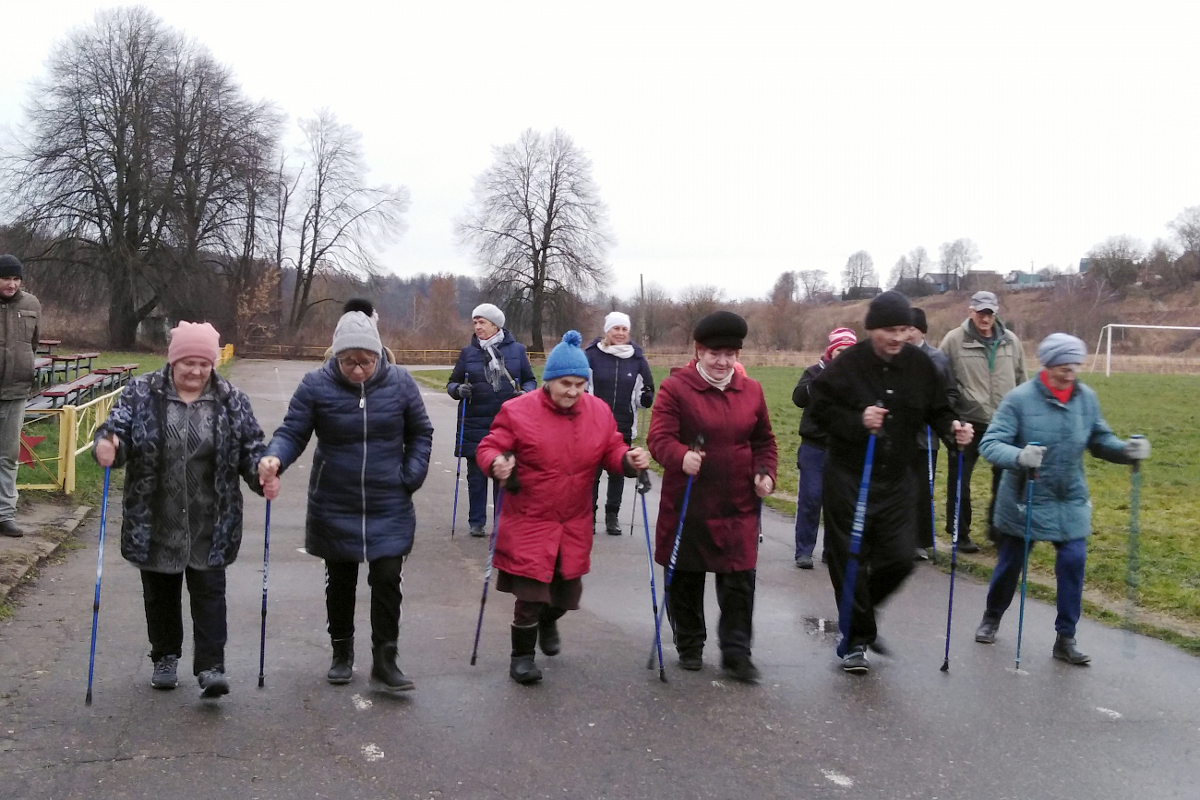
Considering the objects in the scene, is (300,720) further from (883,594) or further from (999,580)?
(999,580)

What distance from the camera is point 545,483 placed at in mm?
5543

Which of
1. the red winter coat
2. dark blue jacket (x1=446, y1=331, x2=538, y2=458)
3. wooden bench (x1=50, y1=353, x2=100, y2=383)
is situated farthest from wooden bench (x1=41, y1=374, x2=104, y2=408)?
the red winter coat

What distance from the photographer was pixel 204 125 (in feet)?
174

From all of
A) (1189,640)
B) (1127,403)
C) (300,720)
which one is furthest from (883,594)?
(1127,403)

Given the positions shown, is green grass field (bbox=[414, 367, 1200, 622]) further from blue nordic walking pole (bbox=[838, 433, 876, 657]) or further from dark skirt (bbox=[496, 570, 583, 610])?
dark skirt (bbox=[496, 570, 583, 610])

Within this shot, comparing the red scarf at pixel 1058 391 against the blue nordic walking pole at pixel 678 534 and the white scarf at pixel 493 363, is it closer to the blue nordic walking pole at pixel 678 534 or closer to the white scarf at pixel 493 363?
the blue nordic walking pole at pixel 678 534

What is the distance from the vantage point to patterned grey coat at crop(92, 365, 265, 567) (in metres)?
5.07

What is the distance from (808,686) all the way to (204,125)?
53460mm

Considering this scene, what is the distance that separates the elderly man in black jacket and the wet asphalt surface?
1.50 ft

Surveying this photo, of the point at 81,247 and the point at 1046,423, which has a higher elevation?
the point at 81,247

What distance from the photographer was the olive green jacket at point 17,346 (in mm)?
8445

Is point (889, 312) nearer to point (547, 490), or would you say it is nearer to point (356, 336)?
point (547, 490)

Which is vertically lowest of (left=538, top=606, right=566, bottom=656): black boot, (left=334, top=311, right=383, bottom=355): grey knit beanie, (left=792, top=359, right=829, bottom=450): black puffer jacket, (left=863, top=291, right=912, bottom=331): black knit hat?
(left=538, top=606, right=566, bottom=656): black boot

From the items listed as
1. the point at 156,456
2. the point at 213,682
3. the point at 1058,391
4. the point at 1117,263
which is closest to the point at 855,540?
the point at 1058,391
